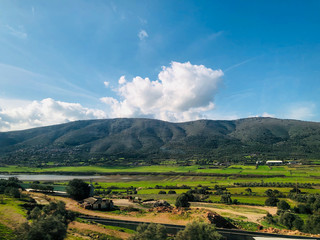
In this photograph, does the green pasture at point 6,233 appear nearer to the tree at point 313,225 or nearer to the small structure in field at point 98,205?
A: the small structure in field at point 98,205

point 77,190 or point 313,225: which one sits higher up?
point 77,190

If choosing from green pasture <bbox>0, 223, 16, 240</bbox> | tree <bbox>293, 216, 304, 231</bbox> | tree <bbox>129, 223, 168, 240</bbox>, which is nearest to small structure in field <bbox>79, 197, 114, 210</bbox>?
green pasture <bbox>0, 223, 16, 240</bbox>

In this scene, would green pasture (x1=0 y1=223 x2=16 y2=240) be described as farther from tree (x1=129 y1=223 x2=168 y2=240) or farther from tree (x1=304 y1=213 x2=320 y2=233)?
tree (x1=304 y1=213 x2=320 y2=233)

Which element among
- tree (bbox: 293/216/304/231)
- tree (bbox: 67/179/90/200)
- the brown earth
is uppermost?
tree (bbox: 67/179/90/200)

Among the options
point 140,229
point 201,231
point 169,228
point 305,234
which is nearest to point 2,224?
point 140,229

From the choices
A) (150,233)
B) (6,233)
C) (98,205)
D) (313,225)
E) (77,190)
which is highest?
(150,233)

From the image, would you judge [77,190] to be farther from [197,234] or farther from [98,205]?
[197,234]

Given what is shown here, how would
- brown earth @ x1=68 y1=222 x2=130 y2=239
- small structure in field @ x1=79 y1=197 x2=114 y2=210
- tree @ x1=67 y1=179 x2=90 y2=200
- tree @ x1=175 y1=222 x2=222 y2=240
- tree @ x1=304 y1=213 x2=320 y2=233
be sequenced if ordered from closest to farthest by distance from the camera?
tree @ x1=175 y1=222 x2=222 y2=240 < brown earth @ x1=68 y1=222 x2=130 y2=239 < tree @ x1=304 y1=213 x2=320 y2=233 < small structure in field @ x1=79 y1=197 x2=114 y2=210 < tree @ x1=67 y1=179 x2=90 y2=200

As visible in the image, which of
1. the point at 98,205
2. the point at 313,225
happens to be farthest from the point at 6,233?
the point at 313,225

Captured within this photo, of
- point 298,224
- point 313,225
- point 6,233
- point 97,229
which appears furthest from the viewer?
point 298,224

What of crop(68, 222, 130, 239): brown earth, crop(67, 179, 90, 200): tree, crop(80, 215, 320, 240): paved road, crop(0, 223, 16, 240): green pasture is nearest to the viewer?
crop(0, 223, 16, 240): green pasture

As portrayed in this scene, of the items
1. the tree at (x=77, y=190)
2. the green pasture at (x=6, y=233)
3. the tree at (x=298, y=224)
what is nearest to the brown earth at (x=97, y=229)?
the green pasture at (x=6, y=233)

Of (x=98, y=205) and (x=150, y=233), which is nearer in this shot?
(x=150, y=233)
